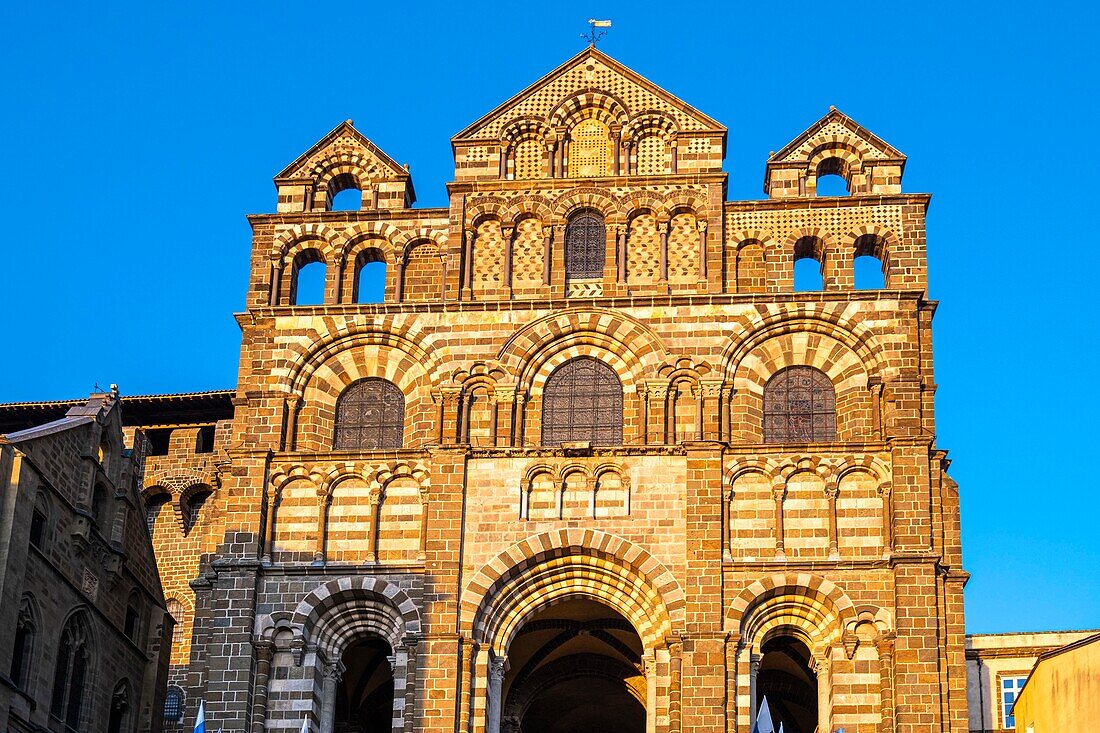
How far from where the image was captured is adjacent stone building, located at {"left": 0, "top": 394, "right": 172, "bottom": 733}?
39.2 meters

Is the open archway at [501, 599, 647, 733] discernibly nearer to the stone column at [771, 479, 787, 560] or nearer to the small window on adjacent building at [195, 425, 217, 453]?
the stone column at [771, 479, 787, 560]

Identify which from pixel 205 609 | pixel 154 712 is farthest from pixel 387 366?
pixel 154 712

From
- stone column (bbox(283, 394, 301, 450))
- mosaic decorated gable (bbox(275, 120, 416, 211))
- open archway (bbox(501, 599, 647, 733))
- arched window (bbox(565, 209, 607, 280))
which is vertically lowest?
open archway (bbox(501, 599, 647, 733))

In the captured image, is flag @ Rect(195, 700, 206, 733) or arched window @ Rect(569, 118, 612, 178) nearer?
flag @ Rect(195, 700, 206, 733)

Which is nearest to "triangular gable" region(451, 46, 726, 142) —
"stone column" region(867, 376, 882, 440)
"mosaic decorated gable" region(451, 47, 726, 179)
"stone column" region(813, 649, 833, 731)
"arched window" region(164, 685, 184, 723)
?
"mosaic decorated gable" region(451, 47, 726, 179)

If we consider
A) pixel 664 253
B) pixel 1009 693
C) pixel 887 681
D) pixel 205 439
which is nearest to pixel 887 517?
pixel 887 681

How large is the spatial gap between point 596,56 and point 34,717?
2030cm

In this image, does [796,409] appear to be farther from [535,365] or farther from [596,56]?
[596,56]

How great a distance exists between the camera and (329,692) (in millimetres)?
42625

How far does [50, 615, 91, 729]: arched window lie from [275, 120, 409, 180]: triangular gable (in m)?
11.8

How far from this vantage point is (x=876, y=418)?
1714 inches

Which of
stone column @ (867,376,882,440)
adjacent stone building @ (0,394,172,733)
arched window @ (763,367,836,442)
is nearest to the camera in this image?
adjacent stone building @ (0,394,172,733)

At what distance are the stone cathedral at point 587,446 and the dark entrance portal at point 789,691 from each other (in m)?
0.09

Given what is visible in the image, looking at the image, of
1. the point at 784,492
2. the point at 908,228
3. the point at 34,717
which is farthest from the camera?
the point at 908,228
